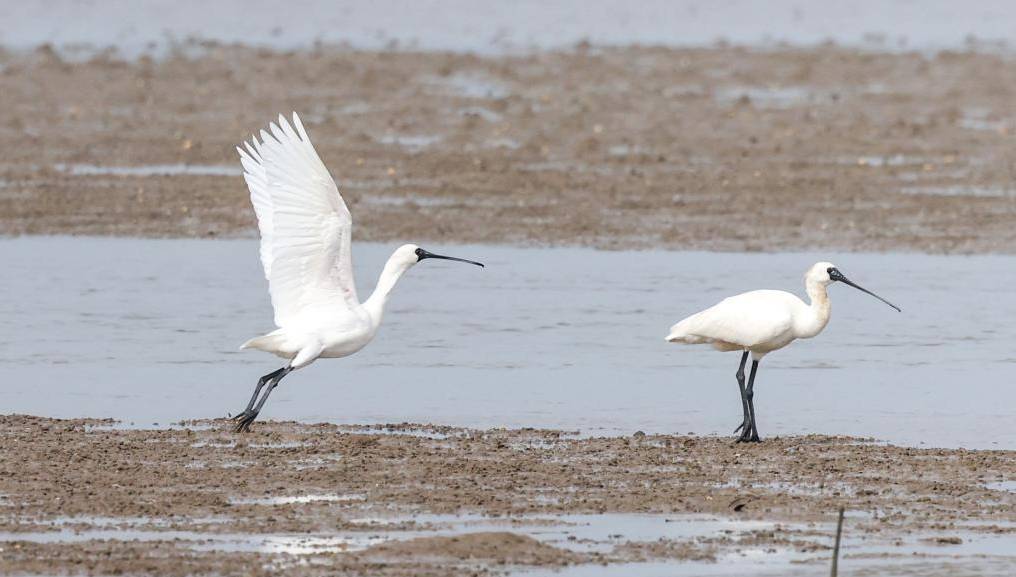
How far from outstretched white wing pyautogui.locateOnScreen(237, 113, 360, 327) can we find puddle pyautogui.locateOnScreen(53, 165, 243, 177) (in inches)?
400

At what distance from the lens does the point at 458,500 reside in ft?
30.5

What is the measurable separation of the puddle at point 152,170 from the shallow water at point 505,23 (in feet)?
41.2

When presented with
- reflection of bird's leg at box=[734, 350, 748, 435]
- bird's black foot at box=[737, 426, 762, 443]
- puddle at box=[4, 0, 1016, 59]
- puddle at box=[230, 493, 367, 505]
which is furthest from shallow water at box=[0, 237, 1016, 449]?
puddle at box=[4, 0, 1016, 59]

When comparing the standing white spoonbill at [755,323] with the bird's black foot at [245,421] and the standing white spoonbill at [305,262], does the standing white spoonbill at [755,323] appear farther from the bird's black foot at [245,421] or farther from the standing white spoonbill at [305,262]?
the bird's black foot at [245,421]

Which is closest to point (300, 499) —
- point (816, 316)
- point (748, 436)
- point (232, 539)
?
point (232, 539)

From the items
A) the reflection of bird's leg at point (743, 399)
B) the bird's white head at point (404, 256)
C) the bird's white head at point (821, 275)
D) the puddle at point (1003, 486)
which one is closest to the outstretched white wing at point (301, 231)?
the bird's white head at point (404, 256)

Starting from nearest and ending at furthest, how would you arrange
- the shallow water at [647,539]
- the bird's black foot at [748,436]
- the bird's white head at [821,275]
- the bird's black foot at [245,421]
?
the shallow water at [647,539], the bird's black foot at [245,421], the bird's black foot at [748,436], the bird's white head at [821,275]

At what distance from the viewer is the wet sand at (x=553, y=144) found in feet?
63.9

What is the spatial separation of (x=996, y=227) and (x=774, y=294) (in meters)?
8.02

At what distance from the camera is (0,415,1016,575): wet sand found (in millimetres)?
8297

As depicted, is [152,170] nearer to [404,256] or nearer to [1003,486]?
[404,256]

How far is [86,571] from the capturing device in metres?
7.89

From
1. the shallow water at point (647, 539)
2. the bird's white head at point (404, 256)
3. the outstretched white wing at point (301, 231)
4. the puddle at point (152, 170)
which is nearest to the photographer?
the shallow water at point (647, 539)

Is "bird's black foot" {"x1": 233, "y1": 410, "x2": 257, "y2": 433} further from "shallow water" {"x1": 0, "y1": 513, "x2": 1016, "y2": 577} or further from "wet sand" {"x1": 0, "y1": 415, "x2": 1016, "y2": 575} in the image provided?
"shallow water" {"x1": 0, "y1": 513, "x2": 1016, "y2": 577}
